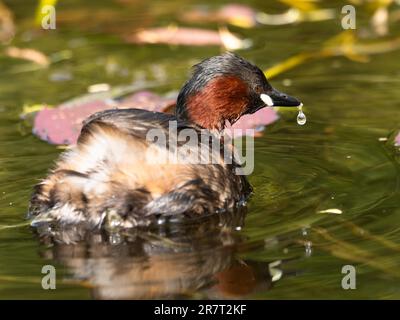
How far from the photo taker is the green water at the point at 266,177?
4797 mm

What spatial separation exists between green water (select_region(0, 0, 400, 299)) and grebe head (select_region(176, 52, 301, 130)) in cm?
45

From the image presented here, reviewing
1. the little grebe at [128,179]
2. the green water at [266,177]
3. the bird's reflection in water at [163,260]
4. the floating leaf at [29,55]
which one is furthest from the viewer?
the floating leaf at [29,55]

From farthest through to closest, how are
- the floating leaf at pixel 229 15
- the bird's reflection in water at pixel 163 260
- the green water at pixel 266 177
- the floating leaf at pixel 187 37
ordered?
the floating leaf at pixel 229 15 < the floating leaf at pixel 187 37 < the green water at pixel 266 177 < the bird's reflection in water at pixel 163 260

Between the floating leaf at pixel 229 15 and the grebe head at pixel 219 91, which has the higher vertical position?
the floating leaf at pixel 229 15

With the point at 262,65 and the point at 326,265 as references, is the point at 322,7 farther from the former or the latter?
the point at 326,265

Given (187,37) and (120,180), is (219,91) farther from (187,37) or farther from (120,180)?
(187,37)

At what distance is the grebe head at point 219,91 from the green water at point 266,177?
0.45 metres

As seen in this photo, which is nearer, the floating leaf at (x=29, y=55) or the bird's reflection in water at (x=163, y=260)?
the bird's reflection in water at (x=163, y=260)

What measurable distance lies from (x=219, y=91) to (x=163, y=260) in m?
1.61

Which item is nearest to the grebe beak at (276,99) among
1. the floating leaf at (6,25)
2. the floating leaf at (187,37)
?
the floating leaf at (187,37)

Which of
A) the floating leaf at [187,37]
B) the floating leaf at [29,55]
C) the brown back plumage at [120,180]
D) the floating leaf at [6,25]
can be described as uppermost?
the floating leaf at [6,25]

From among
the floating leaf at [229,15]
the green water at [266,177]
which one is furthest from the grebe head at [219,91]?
the floating leaf at [229,15]

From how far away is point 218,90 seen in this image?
20.6 feet

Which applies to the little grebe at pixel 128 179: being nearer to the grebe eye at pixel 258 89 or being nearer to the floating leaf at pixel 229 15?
the grebe eye at pixel 258 89
